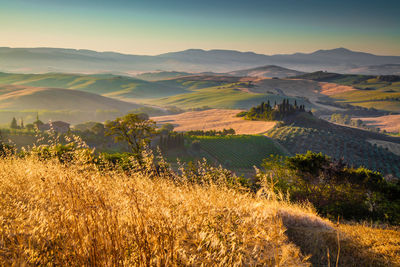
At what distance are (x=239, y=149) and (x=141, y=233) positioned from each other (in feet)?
234

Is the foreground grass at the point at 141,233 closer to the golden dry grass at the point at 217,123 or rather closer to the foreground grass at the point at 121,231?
the foreground grass at the point at 121,231

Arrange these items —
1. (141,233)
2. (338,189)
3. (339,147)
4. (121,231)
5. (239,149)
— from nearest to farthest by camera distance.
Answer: (141,233) → (121,231) → (338,189) → (239,149) → (339,147)

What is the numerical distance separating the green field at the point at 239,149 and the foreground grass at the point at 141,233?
60.1 meters

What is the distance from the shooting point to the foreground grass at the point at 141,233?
3.37 m

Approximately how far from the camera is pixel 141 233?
340 centimetres

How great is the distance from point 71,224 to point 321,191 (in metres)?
13.2

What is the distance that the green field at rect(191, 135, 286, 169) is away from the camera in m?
68.1

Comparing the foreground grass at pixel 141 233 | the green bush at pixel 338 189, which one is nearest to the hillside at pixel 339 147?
the green bush at pixel 338 189

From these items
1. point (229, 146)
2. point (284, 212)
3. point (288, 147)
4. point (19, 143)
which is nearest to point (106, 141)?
point (19, 143)

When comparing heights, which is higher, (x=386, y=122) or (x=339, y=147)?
(x=339, y=147)

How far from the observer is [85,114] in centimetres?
18362

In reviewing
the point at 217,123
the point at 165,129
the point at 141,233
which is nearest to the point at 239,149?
the point at 165,129

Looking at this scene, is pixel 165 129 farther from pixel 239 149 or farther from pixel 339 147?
pixel 339 147

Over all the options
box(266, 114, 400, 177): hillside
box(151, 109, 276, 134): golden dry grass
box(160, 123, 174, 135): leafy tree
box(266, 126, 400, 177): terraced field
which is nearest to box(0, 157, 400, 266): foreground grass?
box(266, 114, 400, 177): hillside
